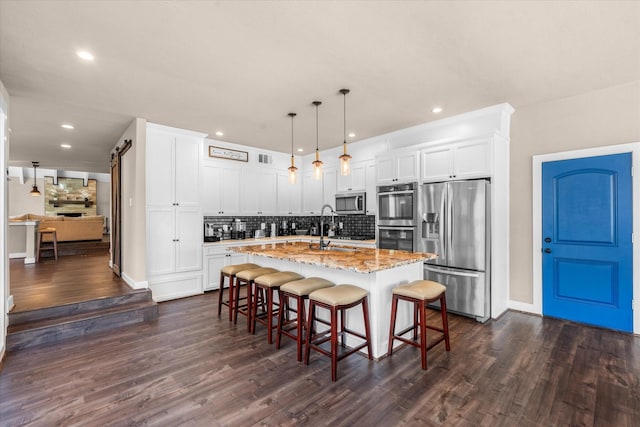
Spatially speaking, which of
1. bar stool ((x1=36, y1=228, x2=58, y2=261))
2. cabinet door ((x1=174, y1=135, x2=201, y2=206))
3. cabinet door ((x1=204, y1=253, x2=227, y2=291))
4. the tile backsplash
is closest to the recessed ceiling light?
cabinet door ((x1=174, y1=135, x2=201, y2=206))

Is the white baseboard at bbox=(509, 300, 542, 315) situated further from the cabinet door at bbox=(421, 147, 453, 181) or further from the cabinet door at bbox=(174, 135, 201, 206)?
the cabinet door at bbox=(174, 135, 201, 206)

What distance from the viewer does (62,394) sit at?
89.2 inches

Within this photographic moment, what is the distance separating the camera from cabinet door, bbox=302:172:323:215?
21.5ft

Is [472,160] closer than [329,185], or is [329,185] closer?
[472,160]

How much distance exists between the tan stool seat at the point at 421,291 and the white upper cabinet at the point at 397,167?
204 centimetres

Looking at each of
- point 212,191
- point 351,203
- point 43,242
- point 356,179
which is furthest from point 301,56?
point 43,242

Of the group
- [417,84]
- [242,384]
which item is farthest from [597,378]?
[417,84]

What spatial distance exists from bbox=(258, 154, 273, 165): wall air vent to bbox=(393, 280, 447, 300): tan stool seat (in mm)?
4396

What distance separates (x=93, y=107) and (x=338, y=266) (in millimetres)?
3696

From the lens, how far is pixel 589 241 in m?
3.53

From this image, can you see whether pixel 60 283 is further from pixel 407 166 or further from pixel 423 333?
pixel 407 166

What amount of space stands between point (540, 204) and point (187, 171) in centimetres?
506

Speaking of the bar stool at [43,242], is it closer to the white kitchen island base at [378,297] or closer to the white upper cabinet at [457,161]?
the white kitchen island base at [378,297]

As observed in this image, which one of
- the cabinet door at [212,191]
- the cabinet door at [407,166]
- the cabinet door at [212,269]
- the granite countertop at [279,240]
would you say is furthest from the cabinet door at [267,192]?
the cabinet door at [407,166]
